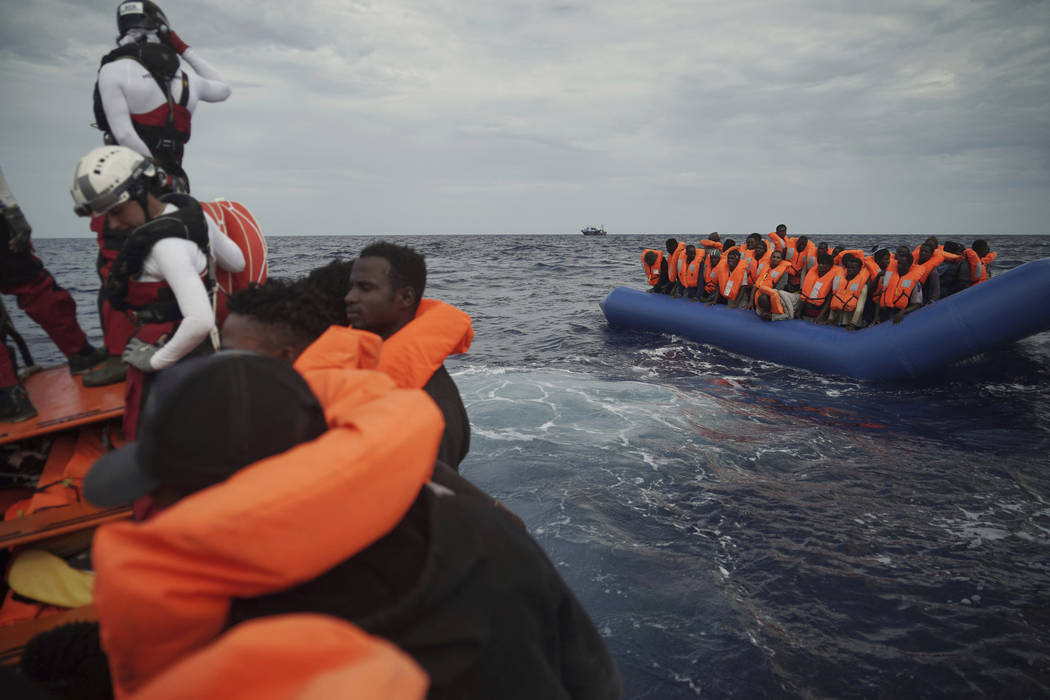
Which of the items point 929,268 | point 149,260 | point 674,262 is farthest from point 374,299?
point 674,262

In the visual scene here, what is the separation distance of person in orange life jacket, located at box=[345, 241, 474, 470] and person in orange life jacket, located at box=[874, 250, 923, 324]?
9.66 m

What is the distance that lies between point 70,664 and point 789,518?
478 cm

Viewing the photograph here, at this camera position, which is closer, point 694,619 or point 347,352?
point 347,352

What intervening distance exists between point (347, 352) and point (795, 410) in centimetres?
742

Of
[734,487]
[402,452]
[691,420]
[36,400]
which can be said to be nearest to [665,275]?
[691,420]

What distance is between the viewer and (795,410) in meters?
7.75

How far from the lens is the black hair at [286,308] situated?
1980 millimetres

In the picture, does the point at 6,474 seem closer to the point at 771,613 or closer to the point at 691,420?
the point at 771,613

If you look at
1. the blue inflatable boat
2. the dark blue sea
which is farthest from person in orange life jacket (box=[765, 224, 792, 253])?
the dark blue sea

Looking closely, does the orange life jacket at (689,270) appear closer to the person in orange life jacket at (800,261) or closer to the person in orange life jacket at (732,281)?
the person in orange life jacket at (732,281)

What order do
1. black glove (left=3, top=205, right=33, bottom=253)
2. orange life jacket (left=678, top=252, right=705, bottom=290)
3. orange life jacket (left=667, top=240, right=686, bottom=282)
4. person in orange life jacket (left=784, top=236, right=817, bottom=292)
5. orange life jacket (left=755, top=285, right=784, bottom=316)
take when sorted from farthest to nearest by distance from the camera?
orange life jacket (left=667, top=240, right=686, bottom=282), orange life jacket (left=678, top=252, right=705, bottom=290), person in orange life jacket (left=784, top=236, right=817, bottom=292), orange life jacket (left=755, top=285, right=784, bottom=316), black glove (left=3, top=205, right=33, bottom=253)

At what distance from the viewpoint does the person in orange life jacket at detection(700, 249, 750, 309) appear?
1184 centimetres

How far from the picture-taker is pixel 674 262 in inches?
532

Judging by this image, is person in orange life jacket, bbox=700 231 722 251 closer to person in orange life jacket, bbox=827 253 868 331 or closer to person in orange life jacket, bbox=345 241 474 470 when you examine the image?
person in orange life jacket, bbox=827 253 868 331
